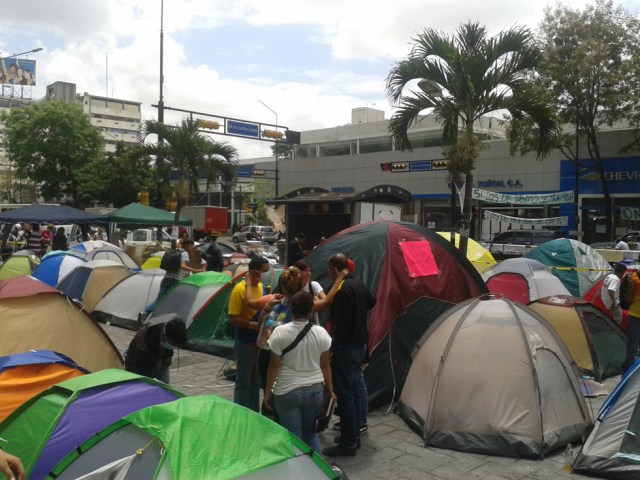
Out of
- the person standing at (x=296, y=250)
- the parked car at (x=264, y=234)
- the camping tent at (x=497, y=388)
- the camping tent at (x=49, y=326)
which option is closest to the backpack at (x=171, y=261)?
the camping tent at (x=49, y=326)

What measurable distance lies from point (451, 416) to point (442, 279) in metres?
2.26

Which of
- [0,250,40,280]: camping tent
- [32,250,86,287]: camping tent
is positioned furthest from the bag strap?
[0,250,40,280]: camping tent

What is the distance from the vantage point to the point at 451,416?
578cm

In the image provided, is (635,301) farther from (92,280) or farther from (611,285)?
(92,280)

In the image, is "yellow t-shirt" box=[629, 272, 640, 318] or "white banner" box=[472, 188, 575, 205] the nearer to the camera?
"yellow t-shirt" box=[629, 272, 640, 318]

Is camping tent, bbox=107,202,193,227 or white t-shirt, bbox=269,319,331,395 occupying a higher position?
camping tent, bbox=107,202,193,227

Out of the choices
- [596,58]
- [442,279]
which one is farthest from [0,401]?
[596,58]

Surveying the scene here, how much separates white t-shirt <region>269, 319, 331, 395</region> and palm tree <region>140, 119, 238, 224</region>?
15.2 meters

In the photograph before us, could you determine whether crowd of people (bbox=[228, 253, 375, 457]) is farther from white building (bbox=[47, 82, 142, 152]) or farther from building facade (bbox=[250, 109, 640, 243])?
white building (bbox=[47, 82, 142, 152])

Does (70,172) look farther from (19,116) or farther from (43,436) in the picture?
(43,436)

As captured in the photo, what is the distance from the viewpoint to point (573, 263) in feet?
41.0

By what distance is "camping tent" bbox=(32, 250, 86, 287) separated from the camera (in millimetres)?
13328

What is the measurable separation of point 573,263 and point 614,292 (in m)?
4.04

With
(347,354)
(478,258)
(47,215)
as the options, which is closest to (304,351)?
(347,354)
